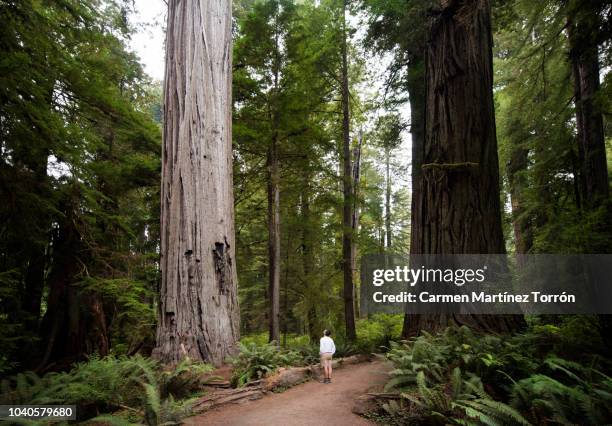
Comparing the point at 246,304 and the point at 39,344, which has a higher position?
the point at 39,344

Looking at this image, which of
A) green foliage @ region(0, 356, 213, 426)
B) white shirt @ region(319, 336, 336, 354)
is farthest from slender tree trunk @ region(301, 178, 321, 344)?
green foliage @ region(0, 356, 213, 426)

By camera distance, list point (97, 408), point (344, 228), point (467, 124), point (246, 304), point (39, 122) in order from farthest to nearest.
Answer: point (246, 304), point (344, 228), point (467, 124), point (39, 122), point (97, 408)

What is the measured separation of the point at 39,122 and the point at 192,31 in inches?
116

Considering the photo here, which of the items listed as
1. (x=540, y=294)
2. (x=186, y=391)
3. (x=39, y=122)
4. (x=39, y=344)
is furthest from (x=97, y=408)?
(x=540, y=294)

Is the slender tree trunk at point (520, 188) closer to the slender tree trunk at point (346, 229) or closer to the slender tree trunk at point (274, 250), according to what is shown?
the slender tree trunk at point (346, 229)

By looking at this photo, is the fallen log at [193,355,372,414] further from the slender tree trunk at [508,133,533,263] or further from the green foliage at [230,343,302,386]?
the slender tree trunk at [508,133,533,263]

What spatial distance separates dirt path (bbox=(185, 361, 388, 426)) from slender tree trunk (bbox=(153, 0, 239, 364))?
1.26 metres

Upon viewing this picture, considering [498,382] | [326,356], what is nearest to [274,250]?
[326,356]

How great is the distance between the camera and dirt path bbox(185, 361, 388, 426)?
373 cm

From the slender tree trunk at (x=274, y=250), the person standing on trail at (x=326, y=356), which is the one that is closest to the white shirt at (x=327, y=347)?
the person standing on trail at (x=326, y=356)

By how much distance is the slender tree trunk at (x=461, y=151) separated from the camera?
5867 millimetres

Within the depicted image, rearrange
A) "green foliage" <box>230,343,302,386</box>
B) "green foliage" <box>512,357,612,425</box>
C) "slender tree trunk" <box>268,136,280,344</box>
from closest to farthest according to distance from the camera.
→ "green foliage" <box>512,357,612,425</box>, "green foliage" <box>230,343,302,386</box>, "slender tree trunk" <box>268,136,280,344</box>

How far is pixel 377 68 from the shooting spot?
11898 mm

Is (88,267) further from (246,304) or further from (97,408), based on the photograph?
(246,304)
